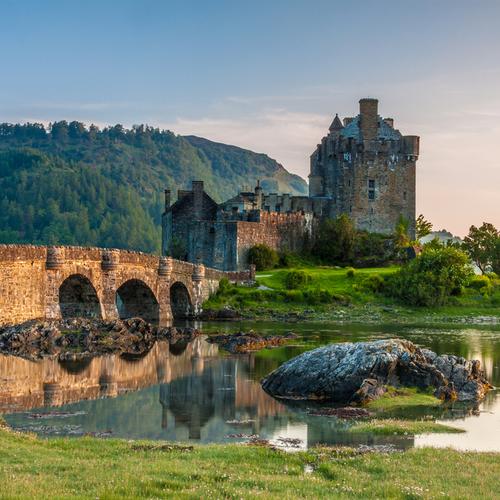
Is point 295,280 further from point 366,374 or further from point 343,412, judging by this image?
point 343,412

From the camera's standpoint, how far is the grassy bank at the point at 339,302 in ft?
229

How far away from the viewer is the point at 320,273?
80812 mm

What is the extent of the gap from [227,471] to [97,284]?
39.0 m

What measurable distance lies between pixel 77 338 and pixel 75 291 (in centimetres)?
1139

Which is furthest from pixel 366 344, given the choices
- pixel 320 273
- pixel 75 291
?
pixel 320 273

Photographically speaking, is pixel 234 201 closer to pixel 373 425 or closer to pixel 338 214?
pixel 338 214

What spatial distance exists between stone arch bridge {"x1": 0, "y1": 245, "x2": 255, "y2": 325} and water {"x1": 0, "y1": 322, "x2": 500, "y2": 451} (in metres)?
7.82

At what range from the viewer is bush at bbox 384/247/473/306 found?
245ft

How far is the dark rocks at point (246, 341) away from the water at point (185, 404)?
3.24ft

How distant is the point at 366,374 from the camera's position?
1261 inches

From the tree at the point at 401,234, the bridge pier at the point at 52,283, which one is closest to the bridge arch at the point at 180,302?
the bridge pier at the point at 52,283

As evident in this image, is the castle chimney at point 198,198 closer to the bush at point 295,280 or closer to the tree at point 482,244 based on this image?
the bush at point 295,280

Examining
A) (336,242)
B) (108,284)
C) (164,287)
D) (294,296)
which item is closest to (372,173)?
(336,242)

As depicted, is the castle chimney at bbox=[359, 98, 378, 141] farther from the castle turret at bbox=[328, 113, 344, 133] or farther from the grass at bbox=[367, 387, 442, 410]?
the grass at bbox=[367, 387, 442, 410]
